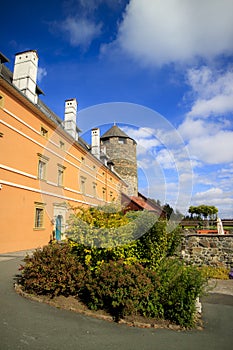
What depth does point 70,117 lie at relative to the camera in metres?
25.4

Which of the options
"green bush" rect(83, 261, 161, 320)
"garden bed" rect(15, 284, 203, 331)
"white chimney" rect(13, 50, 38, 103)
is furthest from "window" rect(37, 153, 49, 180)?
"green bush" rect(83, 261, 161, 320)

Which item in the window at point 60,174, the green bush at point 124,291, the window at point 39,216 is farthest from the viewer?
the window at point 60,174

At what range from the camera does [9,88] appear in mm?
14211

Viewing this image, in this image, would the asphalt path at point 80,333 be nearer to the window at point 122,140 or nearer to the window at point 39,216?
the window at point 39,216

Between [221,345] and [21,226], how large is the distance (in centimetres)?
1328

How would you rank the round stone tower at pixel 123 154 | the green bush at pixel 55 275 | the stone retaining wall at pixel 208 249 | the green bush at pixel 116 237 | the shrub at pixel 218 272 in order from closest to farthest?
1. the green bush at pixel 55 275
2. the green bush at pixel 116 237
3. the shrub at pixel 218 272
4. the stone retaining wall at pixel 208 249
5. the round stone tower at pixel 123 154

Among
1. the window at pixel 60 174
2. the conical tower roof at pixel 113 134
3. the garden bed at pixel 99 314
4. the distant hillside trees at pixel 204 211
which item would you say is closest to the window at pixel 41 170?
the window at pixel 60 174

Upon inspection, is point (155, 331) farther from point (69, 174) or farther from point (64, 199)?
point (69, 174)

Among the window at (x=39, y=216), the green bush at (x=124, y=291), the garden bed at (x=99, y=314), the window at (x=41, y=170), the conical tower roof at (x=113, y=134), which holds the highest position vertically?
the conical tower roof at (x=113, y=134)

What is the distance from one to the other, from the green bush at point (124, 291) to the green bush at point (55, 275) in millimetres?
554

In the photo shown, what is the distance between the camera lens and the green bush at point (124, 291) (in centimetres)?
480

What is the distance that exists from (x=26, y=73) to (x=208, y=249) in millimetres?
17434

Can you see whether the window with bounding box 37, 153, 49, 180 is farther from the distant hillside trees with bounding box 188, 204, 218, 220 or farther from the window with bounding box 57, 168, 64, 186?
the distant hillside trees with bounding box 188, 204, 218, 220

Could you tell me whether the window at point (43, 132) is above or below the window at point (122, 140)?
below
